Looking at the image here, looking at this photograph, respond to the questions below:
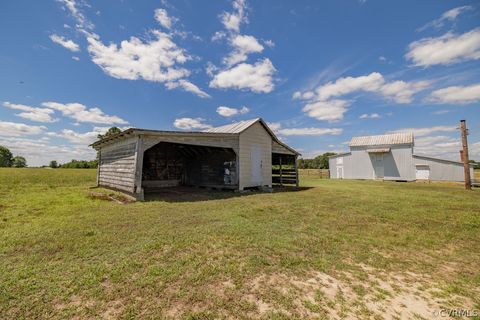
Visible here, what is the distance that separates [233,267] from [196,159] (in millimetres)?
14719

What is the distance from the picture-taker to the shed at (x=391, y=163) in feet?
83.3

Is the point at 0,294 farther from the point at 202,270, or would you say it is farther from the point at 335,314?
the point at 335,314

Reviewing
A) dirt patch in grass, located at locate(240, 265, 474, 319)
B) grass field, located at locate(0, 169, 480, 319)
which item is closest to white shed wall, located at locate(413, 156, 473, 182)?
grass field, located at locate(0, 169, 480, 319)

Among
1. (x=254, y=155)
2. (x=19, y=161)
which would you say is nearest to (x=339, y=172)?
(x=254, y=155)

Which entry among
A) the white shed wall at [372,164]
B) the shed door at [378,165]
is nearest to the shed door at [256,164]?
the white shed wall at [372,164]

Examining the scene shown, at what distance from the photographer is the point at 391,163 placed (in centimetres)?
2798

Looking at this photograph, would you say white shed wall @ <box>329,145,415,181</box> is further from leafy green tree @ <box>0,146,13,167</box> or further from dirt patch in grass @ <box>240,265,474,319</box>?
leafy green tree @ <box>0,146,13,167</box>

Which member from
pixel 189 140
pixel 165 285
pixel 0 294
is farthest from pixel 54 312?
pixel 189 140

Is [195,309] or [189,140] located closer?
[195,309]

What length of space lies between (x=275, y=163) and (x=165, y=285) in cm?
1790

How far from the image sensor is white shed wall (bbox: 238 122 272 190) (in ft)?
45.3

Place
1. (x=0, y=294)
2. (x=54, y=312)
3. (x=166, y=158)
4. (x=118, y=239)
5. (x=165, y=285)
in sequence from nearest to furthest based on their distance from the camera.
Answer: (x=54, y=312), (x=0, y=294), (x=165, y=285), (x=118, y=239), (x=166, y=158)

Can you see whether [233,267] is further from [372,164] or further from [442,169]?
[442,169]

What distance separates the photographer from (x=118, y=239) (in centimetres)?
473
